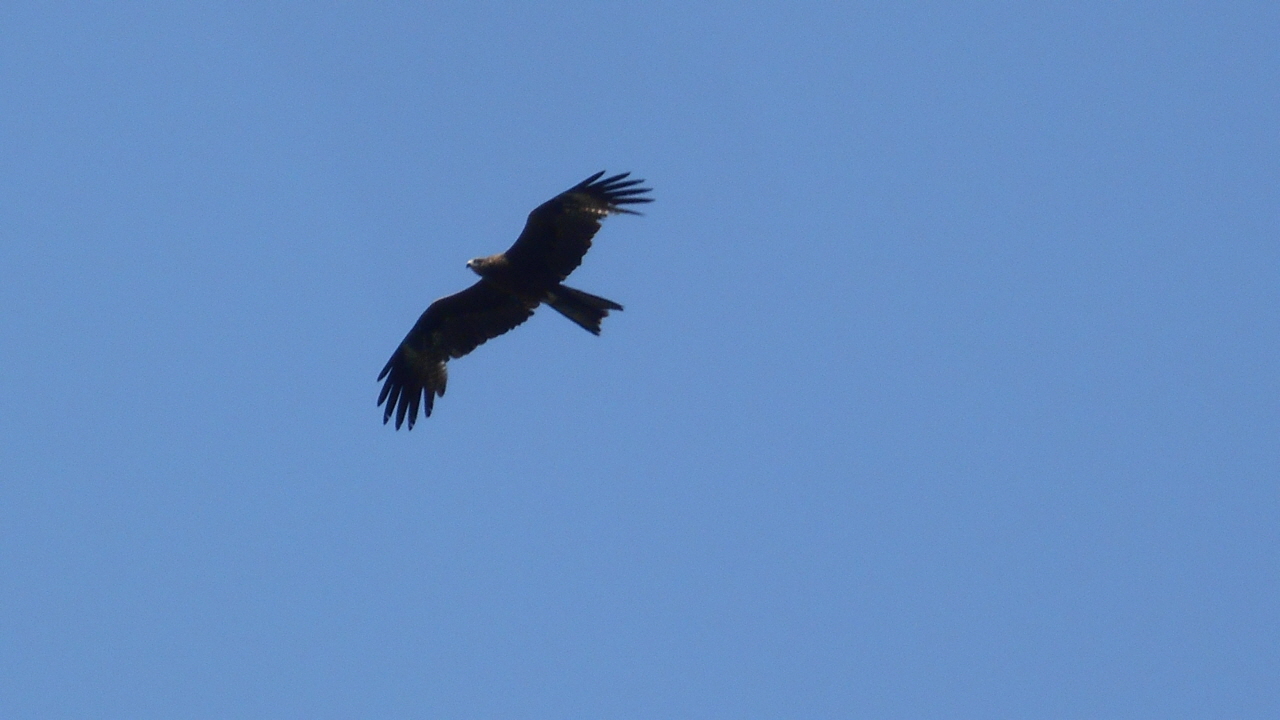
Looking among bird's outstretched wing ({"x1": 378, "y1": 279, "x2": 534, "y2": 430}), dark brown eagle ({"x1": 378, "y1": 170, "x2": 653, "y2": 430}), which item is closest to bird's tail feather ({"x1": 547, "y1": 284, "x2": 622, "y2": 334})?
dark brown eagle ({"x1": 378, "y1": 170, "x2": 653, "y2": 430})

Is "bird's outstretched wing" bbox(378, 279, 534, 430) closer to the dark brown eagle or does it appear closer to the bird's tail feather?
the dark brown eagle

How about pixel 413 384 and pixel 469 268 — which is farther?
pixel 413 384

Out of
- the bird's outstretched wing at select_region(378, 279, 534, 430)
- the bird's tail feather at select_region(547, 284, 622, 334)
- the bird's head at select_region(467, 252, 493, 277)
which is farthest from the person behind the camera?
the bird's outstretched wing at select_region(378, 279, 534, 430)

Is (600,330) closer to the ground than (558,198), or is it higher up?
closer to the ground

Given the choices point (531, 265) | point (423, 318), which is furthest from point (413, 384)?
point (531, 265)

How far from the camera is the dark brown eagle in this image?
620 inches

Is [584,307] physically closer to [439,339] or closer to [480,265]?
[480,265]

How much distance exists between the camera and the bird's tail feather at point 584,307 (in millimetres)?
15375

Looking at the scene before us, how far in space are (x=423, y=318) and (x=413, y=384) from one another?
28.3 inches

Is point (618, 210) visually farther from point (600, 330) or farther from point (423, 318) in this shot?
point (423, 318)

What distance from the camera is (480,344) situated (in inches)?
674

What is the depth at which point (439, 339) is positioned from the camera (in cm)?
1727

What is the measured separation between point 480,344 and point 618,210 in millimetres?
2289

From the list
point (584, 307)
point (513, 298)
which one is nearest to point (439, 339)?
point (513, 298)
